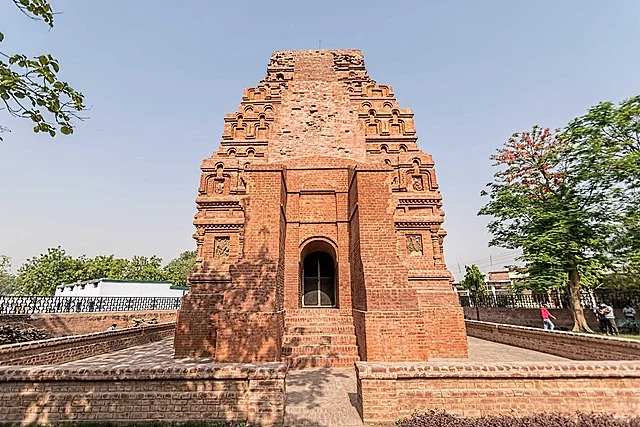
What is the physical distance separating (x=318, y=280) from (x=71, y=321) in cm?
1386

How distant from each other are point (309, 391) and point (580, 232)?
50.4ft

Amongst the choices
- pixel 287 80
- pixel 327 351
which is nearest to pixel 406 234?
pixel 327 351

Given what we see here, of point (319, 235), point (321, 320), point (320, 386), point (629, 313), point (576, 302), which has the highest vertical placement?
point (319, 235)

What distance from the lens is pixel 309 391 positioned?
5.98m

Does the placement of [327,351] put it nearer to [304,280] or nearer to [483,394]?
[304,280]

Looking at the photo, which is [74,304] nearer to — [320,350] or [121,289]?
[121,289]

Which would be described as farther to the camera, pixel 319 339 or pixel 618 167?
pixel 618 167

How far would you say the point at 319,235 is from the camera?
34.0 ft

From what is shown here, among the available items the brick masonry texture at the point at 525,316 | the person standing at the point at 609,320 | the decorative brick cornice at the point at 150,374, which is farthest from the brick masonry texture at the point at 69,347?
the brick masonry texture at the point at 525,316

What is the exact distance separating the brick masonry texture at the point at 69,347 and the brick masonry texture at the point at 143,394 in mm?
3320

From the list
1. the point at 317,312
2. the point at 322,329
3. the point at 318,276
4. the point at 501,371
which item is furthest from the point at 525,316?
the point at 501,371

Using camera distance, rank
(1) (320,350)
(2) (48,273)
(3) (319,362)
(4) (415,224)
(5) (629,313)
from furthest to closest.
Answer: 1. (2) (48,273)
2. (5) (629,313)
3. (4) (415,224)
4. (1) (320,350)
5. (3) (319,362)

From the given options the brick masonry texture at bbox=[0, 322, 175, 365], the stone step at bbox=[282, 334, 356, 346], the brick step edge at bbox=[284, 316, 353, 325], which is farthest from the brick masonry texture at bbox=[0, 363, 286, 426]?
the brick step edge at bbox=[284, 316, 353, 325]

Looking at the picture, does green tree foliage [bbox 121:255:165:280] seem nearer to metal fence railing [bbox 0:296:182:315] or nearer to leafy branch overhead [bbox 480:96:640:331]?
metal fence railing [bbox 0:296:182:315]
